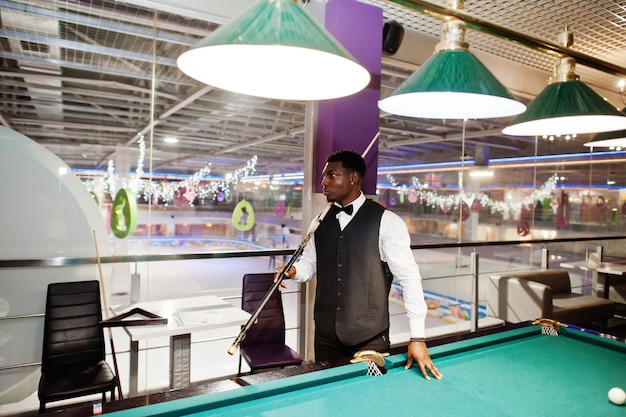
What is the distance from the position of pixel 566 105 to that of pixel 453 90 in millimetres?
757

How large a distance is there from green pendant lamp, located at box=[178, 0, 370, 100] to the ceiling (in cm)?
113

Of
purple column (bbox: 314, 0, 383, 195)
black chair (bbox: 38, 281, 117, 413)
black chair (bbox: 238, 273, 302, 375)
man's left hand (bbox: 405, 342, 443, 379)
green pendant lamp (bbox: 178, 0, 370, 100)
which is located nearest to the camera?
green pendant lamp (bbox: 178, 0, 370, 100)

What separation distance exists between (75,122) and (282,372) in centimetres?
343

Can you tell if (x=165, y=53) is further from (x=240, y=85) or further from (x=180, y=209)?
(x=240, y=85)

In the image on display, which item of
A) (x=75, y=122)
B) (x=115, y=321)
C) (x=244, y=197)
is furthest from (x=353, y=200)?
(x=75, y=122)

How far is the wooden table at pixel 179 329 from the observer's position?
2307mm

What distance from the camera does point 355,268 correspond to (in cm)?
215

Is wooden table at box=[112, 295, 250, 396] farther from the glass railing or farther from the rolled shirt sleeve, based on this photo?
the rolled shirt sleeve

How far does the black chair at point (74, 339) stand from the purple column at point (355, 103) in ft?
6.43

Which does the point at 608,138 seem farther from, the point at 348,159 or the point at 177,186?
the point at 177,186

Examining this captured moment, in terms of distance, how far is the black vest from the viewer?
2.14 meters

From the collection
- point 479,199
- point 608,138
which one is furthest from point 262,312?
point 479,199

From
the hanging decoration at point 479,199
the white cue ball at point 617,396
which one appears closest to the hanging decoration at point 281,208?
the hanging decoration at point 479,199

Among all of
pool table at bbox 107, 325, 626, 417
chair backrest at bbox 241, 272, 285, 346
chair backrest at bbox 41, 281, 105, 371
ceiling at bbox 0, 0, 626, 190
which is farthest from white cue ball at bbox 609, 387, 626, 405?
chair backrest at bbox 41, 281, 105, 371
